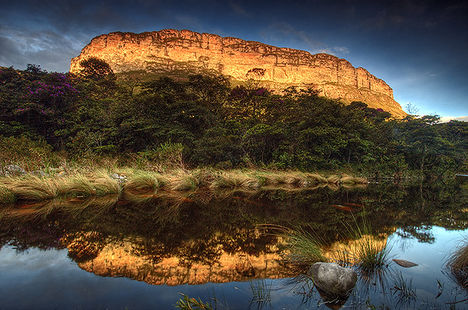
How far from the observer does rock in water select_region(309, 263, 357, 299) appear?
1.88m

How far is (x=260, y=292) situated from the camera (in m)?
1.94

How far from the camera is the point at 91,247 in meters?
2.76

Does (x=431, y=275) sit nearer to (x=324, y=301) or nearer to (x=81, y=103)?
(x=324, y=301)

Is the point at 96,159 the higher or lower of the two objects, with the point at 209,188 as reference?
higher

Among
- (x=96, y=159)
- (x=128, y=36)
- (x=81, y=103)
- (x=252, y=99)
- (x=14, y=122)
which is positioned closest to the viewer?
(x=96, y=159)

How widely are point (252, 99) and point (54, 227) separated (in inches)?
587

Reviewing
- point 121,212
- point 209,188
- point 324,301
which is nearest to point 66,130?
point 209,188

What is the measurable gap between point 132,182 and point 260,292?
696 centimetres

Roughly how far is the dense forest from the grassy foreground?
211cm

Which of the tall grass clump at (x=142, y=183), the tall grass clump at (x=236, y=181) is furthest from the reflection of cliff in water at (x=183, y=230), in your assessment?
the tall grass clump at (x=236, y=181)

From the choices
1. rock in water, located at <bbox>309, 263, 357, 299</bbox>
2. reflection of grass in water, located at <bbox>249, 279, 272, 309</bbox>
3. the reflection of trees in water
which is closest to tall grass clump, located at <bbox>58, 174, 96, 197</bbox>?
the reflection of trees in water

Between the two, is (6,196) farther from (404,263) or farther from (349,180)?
(349,180)

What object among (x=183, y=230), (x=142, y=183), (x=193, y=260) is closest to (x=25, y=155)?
(x=142, y=183)

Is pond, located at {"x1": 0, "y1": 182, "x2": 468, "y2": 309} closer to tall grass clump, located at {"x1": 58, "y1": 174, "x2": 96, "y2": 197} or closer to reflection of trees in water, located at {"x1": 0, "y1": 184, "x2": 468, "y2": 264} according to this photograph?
reflection of trees in water, located at {"x1": 0, "y1": 184, "x2": 468, "y2": 264}
